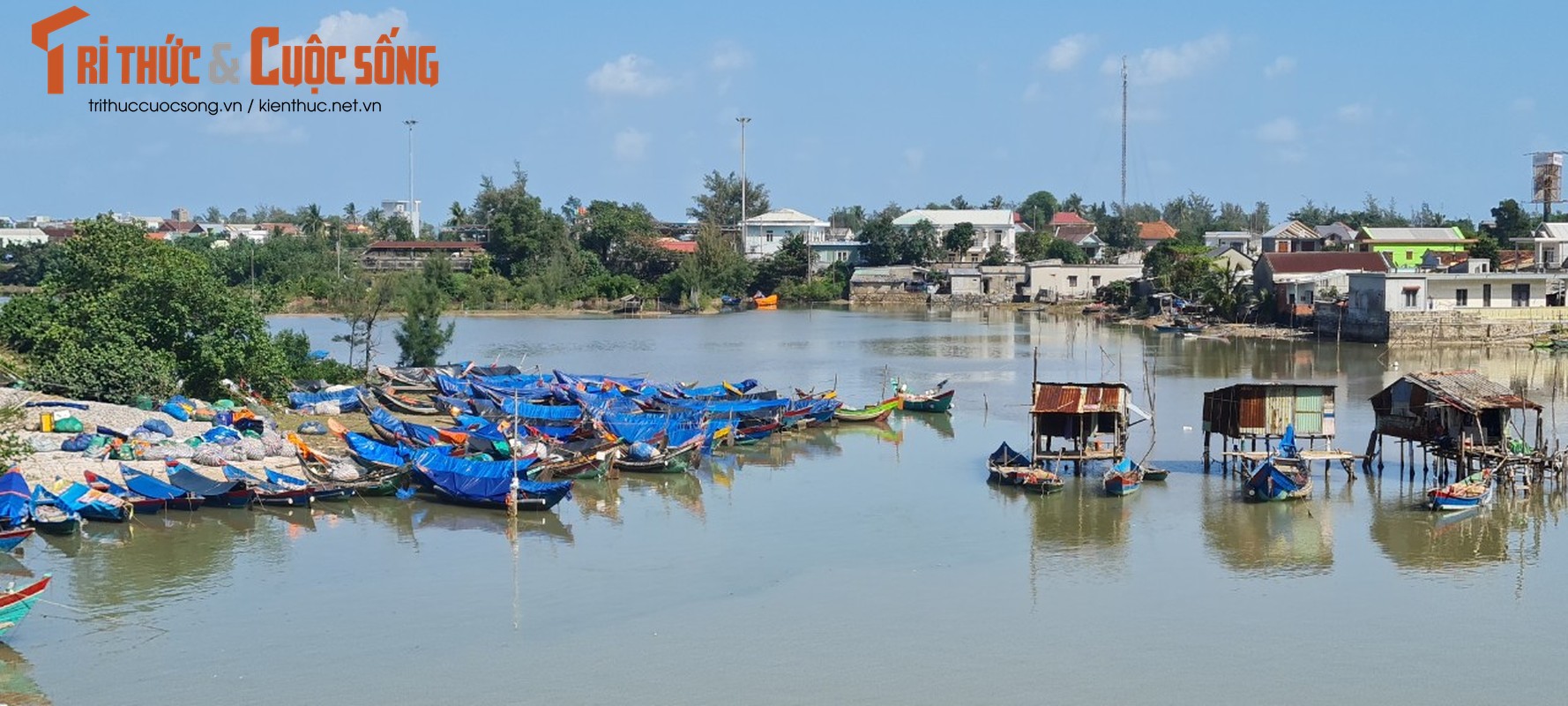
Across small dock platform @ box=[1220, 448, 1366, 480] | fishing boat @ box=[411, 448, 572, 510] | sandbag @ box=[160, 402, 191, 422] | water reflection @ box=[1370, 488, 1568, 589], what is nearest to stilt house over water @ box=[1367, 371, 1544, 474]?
water reflection @ box=[1370, 488, 1568, 589]

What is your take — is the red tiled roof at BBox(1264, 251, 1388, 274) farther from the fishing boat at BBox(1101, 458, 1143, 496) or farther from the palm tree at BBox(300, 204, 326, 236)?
the palm tree at BBox(300, 204, 326, 236)

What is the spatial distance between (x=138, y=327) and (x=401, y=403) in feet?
16.3

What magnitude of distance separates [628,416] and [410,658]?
1173 cm

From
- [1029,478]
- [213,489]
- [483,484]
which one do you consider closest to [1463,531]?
[1029,478]

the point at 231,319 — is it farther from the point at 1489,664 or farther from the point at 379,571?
the point at 1489,664

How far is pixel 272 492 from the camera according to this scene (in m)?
21.1

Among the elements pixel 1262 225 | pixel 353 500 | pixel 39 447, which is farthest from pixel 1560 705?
pixel 1262 225

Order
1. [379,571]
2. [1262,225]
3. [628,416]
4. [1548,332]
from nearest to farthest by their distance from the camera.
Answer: [379,571], [628,416], [1548,332], [1262,225]

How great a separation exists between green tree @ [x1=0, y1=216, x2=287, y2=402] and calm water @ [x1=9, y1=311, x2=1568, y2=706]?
637cm

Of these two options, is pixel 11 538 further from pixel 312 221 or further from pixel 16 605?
pixel 312 221

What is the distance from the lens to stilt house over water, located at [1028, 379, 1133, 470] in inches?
880

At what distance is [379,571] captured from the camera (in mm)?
18359

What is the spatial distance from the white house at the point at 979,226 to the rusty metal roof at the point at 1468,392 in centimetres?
5290

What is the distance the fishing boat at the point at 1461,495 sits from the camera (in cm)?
2075
